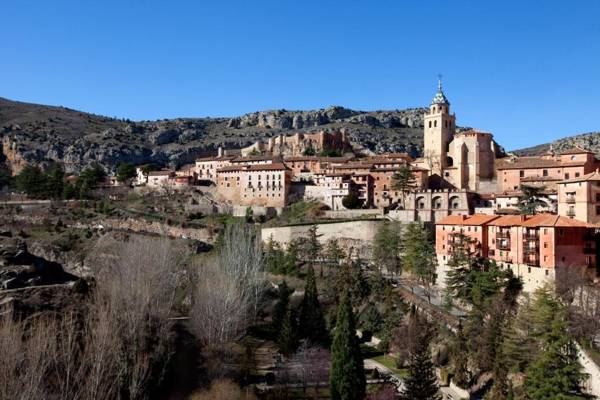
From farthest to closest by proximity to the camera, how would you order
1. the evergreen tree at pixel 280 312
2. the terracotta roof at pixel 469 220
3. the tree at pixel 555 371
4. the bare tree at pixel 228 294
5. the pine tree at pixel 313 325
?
the terracotta roof at pixel 469 220, the evergreen tree at pixel 280 312, the pine tree at pixel 313 325, the bare tree at pixel 228 294, the tree at pixel 555 371

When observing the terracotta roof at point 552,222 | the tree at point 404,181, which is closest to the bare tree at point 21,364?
the terracotta roof at point 552,222

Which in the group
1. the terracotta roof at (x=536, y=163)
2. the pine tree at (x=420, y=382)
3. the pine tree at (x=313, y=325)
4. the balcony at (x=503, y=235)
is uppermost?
the terracotta roof at (x=536, y=163)

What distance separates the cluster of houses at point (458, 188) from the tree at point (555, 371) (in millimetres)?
8219

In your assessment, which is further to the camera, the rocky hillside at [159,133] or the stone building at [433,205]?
the rocky hillside at [159,133]

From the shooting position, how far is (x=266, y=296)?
4559 cm

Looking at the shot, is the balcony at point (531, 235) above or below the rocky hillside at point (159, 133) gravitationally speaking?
below

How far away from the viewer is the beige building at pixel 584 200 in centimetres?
3909

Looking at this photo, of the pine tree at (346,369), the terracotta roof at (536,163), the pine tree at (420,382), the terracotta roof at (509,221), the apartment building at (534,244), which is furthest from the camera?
the terracotta roof at (536,163)

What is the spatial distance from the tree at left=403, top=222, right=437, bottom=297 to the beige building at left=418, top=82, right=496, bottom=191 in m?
15.0

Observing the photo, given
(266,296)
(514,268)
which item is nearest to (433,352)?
(514,268)

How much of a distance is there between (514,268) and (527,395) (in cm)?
1230

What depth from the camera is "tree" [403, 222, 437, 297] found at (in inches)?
1729

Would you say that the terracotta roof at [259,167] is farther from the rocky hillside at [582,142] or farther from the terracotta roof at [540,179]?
the rocky hillside at [582,142]

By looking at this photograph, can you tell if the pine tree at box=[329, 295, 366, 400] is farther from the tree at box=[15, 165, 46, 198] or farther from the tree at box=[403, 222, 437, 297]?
the tree at box=[15, 165, 46, 198]
